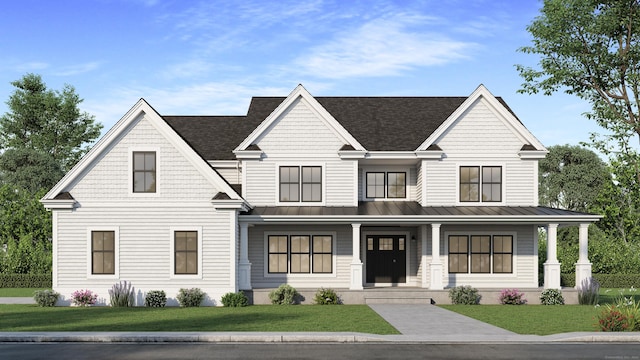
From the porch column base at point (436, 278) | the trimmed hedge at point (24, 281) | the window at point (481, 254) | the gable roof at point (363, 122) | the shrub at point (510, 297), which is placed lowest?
the trimmed hedge at point (24, 281)

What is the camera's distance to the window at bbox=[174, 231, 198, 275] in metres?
26.7

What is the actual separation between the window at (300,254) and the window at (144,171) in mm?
6192

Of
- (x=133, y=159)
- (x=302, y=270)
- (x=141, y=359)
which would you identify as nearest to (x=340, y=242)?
(x=302, y=270)

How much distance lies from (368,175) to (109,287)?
12.7 metres

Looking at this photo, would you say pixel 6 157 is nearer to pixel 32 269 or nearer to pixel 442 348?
pixel 32 269

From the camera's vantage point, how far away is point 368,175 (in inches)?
1271

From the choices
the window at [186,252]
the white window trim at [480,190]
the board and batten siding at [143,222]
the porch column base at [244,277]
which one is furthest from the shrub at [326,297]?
the white window trim at [480,190]

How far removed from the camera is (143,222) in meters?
26.8

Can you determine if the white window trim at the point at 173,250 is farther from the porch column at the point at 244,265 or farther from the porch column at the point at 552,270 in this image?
the porch column at the point at 552,270

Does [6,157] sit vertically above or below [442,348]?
above

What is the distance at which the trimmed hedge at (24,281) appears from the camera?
3912cm

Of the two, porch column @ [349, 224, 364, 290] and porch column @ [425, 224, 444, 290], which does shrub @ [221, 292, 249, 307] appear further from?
porch column @ [425, 224, 444, 290]

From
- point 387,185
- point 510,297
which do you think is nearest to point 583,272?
point 510,297

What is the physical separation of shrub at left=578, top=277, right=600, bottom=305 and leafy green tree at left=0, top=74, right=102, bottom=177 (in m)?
51.5
